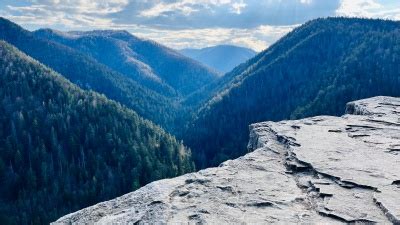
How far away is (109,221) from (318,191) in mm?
7317

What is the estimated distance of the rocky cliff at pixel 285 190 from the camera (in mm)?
12281

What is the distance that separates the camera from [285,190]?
14.3 meters

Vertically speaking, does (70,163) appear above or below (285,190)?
below

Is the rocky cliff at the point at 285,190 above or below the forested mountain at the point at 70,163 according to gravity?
above

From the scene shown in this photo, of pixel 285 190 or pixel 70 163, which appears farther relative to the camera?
pixel 70 163

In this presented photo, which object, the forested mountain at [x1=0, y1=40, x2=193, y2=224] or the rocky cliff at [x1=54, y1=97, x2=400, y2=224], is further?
the forested mountain at [x1=0, y1=40, x2=193, y2=224]

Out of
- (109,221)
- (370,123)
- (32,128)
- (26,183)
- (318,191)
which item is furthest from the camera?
(32,128)

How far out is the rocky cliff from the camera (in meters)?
12.3

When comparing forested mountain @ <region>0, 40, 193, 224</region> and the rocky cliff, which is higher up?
the rocky cliff

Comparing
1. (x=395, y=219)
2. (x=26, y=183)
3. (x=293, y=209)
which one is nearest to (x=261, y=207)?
(x=293, y=209)

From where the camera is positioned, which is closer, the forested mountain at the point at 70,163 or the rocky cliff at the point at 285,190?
the rocky cliff at the point at 285,190

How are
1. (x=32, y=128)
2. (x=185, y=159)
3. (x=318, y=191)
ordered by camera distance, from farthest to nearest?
(x=32, y=128) < (x=185, y=159) < (x=318, y=191)

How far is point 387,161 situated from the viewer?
1695 centimetres

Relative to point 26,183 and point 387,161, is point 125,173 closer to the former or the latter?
point 26,183
